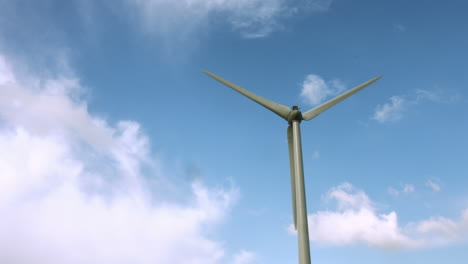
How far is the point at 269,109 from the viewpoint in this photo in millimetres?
33312

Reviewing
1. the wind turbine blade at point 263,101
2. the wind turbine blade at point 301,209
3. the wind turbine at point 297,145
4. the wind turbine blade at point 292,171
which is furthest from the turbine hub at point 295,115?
the wind turbine blade at point 301,209

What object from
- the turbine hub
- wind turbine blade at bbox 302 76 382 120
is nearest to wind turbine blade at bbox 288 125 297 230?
the turbine hub

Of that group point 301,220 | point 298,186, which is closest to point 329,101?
point 298,186

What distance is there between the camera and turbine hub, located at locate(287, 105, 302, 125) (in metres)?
31.8

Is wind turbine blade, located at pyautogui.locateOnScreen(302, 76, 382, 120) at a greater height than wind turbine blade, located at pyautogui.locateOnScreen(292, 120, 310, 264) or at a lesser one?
greater

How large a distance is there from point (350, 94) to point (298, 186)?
13905mm

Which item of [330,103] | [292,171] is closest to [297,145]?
[292,171]

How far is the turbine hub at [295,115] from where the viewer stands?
31844 mm

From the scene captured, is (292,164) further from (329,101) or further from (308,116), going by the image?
(329,101)

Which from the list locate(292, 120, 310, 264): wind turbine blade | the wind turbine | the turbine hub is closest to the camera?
locate(292, 120, 310, 264): wind turbine blade

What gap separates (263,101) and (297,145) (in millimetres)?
5994

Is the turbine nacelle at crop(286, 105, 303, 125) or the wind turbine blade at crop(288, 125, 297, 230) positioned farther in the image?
the turbine nacelle at crop(286, 105, 303, 125)

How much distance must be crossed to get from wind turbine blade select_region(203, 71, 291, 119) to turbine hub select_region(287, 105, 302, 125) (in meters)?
0.49

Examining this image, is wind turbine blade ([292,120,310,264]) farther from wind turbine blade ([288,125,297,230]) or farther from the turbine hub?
wind turbine blade ([288,125,297,230])
